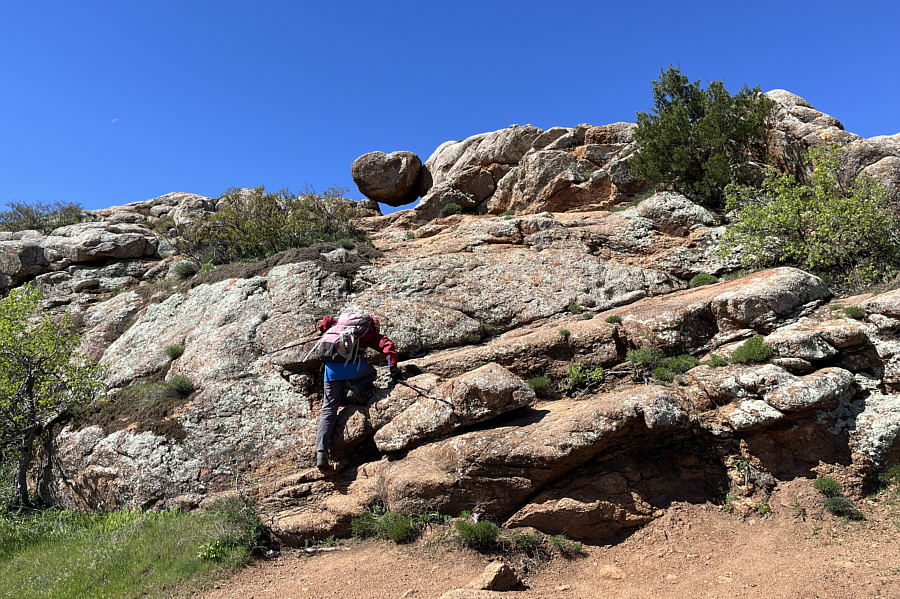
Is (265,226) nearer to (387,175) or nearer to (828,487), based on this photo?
(387,175)

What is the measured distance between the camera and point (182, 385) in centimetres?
1171

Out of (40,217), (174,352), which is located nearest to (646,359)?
(174,352)

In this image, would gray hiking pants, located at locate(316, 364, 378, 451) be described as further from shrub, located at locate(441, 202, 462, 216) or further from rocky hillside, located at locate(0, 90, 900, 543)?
shrub, located at locate(441, 202, 462, 216)

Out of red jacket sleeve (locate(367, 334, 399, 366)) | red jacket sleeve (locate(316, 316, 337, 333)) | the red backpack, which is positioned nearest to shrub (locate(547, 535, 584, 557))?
red jacket sleeve (locate(367, 334, 399, 366))

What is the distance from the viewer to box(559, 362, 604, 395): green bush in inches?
417

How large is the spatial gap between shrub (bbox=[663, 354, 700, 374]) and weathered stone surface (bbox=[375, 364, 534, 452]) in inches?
136

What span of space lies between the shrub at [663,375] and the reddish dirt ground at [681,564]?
8.29ft

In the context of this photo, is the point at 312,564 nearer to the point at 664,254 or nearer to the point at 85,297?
the point at 664,254

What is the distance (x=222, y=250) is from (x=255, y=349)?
12.2 m

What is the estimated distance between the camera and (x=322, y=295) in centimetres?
1439

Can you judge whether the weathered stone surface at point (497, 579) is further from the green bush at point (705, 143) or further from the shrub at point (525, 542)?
the green bush at point (705, 143)

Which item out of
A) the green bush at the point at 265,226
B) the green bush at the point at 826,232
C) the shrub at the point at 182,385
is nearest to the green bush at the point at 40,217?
the green bush at the point at 265,226

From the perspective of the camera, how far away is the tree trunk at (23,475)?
1136cm

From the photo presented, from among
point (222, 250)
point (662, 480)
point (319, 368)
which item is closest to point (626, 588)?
point (662, 480)
